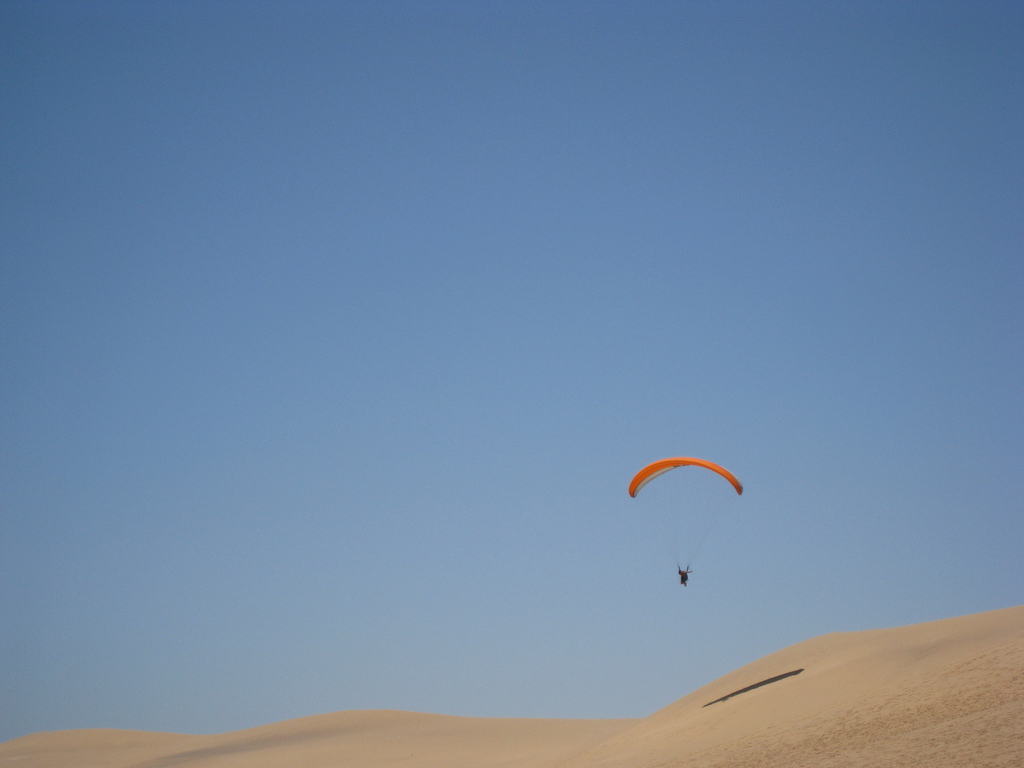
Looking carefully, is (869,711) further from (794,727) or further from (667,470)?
(667,470)

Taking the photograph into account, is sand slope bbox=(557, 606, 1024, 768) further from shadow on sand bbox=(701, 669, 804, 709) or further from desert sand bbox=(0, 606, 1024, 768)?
shadow on sand bbox=(701, 669, 804, 709)

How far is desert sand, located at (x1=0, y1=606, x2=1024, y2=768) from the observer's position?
16.6 meters

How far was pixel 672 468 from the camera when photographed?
961 inches

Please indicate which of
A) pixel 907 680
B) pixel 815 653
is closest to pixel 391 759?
pixel 815 653

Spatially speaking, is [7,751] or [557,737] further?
[7,751]

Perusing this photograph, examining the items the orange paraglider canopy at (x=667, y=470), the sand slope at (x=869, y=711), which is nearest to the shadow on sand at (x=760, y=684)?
the sand slope at (x=869, y=711)

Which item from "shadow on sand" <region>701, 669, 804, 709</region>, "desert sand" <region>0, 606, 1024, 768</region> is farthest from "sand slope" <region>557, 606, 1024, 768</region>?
"shadow on sand" <region>701, 669, 804, 709</region>

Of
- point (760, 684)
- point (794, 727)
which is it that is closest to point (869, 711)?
point (794, 727)

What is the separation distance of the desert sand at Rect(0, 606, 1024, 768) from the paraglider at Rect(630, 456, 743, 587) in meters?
4.18

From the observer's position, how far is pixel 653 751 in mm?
22266

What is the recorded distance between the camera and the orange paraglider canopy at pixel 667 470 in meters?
23.5

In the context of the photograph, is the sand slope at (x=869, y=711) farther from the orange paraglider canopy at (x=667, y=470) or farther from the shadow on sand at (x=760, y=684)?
the orange paraglider canopy at (x=667, y=470)

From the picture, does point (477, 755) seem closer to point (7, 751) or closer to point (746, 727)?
point (746, 727)

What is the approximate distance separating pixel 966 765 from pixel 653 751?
908cm
